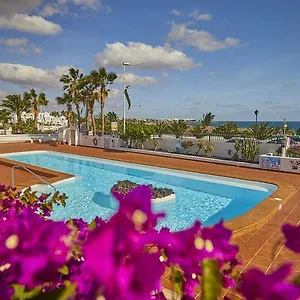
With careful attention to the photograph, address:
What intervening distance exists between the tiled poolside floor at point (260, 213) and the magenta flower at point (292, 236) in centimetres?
4

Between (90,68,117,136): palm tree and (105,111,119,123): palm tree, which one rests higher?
(90,68,117,136): palm tree

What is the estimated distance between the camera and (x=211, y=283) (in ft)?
1.96

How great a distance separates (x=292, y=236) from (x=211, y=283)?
0.24m

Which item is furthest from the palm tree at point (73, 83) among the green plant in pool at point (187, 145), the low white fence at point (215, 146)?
the green plant in pool at point (187, 145)

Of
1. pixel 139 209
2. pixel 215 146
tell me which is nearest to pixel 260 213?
pixel 139 209

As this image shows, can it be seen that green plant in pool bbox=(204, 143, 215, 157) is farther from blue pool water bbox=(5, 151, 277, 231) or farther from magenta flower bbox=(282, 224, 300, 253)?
magenta flower bbox=(282, 224, 300, 253)

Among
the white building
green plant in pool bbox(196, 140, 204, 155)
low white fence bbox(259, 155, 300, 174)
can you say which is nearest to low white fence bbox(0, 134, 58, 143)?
the white building

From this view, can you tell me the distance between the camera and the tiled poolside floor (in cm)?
416

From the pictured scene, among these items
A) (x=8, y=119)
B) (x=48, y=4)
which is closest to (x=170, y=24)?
(x=48, y=4)

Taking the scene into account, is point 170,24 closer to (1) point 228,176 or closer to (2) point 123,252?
(1) point 228,176

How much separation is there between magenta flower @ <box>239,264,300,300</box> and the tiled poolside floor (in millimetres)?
200

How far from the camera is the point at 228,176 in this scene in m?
10.9

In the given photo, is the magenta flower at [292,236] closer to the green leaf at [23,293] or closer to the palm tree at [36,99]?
the green leaf at [23,293]

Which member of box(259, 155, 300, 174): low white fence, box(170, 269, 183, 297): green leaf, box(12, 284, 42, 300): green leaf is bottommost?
box(259, 155, 300, 174): low white fence
